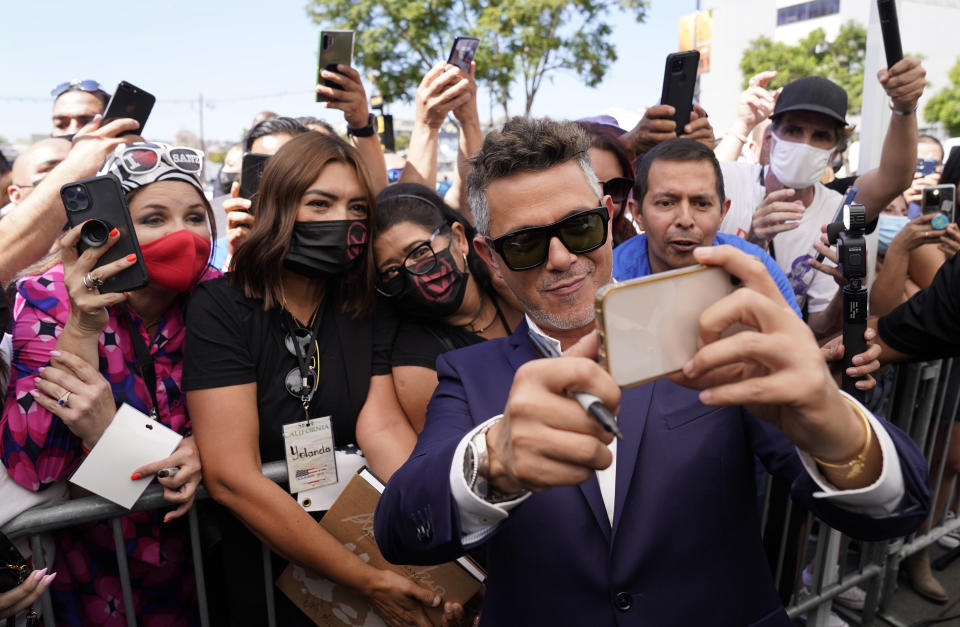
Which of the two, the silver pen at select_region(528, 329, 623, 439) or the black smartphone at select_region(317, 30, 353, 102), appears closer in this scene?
the silver pen at select_region(528, 329, 623, 439)

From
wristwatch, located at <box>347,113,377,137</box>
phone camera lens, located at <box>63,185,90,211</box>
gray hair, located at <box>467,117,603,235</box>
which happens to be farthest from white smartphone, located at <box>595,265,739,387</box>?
wristwatch, located at <box>347,113,377,137</box>

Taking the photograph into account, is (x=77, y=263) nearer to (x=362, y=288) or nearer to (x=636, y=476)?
(x=362, y=288)

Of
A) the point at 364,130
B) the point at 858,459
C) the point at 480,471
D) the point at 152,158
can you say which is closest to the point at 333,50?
the point at 364,130

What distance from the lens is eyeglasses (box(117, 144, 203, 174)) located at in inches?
95.4

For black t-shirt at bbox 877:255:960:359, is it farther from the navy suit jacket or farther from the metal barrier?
the navy suit jacket

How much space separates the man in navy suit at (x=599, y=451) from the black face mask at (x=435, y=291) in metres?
0.59

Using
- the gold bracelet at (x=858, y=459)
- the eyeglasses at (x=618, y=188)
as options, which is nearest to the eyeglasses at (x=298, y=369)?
the gold bracelet at (x=858, y=459)

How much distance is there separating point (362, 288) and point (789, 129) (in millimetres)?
2774

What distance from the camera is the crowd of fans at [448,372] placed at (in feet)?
3.92

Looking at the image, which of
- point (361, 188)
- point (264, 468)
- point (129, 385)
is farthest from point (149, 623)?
point (361, 188)

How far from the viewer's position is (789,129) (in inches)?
151

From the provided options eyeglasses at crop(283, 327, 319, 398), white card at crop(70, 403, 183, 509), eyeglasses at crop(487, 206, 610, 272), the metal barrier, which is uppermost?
eyeglasses at crop(487, 206, 610, 272)

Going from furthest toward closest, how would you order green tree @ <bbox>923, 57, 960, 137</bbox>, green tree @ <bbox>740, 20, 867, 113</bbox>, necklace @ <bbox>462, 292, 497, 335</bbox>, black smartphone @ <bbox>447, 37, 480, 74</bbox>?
green tree @ <bbox>740, 20, 867, 113</bbox> < green tree @ <bbox>923, 57, 960, 137</bbox> < black smartphone @ <bbox>447, 37, 480, 74</bbox> < necklace @ <bbox>462, 292, 497, 335</bbox>

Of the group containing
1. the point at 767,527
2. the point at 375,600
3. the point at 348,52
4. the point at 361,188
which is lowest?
the point at 767,527
